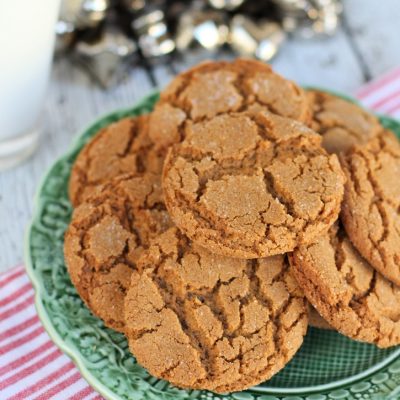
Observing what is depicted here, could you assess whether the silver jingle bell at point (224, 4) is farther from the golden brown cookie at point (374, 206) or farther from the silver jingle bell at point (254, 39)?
the golden brown cookie at point (374, 206)

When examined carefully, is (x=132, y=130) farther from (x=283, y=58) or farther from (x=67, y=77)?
(x=283, y=58)

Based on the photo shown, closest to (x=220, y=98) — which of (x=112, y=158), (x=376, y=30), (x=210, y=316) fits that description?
(x=112, y=158)

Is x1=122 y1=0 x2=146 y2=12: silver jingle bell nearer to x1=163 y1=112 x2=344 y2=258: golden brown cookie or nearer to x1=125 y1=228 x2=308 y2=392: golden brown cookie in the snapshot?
x1=163 y1=112 x2=344 y2=258: golden brown cookie

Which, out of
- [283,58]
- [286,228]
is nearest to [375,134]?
[286,228]

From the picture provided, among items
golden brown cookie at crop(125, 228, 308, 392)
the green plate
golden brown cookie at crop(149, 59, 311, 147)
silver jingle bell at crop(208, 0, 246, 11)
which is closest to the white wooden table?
silver jingle bell at crop(208, 0, 246, 11)

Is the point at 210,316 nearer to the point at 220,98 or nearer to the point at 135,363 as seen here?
the point at 135,363

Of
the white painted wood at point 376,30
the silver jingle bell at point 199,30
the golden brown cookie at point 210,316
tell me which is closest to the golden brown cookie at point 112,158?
the golden brown cookie at point 210,316
